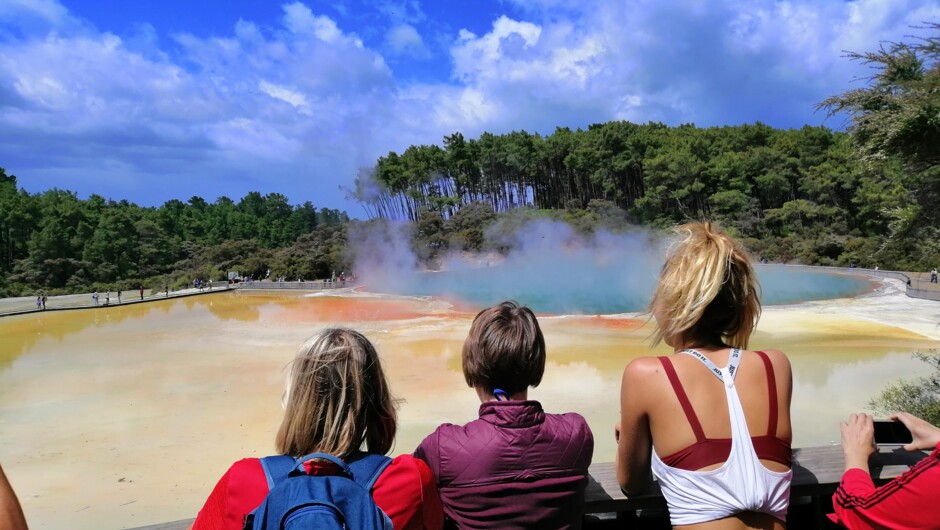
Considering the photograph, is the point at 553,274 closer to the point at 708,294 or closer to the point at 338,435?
the point at 708,294

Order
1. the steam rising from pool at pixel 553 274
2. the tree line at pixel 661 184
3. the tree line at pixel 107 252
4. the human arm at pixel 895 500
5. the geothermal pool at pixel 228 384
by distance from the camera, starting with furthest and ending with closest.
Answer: the tree line at pixel 107 252 < the tree line at pixel 661 184 < the steam rising from pool at pixel 553 274 < the geothermal pool at pixel 228 384 < the human arm at pixel 895 500

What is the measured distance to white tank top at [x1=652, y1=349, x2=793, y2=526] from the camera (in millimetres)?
1212

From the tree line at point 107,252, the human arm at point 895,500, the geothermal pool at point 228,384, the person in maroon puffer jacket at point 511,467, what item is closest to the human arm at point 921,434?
the human arm at point 895,500

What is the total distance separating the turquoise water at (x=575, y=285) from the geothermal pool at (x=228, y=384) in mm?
2231

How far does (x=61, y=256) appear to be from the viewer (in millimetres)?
41312

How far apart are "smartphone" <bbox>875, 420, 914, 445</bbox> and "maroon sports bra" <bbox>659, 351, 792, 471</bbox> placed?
1.33 feet

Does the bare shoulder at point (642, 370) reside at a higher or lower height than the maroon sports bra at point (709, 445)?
higher

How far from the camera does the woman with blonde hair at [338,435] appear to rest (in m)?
A: 1.13

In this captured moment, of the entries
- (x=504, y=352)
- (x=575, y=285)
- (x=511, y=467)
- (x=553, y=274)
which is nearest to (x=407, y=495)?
(x=511, y=467)

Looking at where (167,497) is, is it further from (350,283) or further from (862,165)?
(350,283)

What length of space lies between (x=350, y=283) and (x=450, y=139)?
19310mm

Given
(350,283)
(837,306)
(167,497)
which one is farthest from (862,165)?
(350,283)

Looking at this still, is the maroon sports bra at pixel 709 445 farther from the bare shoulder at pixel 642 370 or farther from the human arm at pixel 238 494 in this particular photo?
the human arm at pixel 238 494

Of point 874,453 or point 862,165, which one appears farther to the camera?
point 862,165
